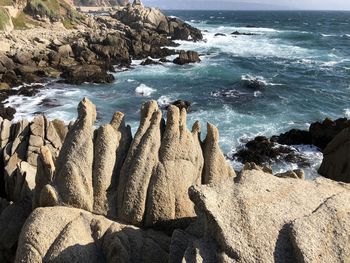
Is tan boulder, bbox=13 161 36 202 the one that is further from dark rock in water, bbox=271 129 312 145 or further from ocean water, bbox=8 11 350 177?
dark rock in water, bbox=271 129 312 145

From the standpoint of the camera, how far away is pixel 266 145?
29141 millimetres

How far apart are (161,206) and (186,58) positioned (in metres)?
57.0

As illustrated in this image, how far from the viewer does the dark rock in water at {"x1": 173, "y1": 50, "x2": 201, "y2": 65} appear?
6431cm

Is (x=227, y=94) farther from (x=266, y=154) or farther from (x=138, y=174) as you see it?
(x=138, y=174)

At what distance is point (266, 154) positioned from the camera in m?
28.5

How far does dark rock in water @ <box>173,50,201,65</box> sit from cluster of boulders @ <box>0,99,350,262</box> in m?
52.8

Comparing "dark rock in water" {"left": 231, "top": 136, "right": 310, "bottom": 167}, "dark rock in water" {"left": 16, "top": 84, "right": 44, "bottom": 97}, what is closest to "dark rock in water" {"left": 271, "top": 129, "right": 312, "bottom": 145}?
"dark rock in water" {"left": 231, "top": 136, "right": 310, "bottom": 167}

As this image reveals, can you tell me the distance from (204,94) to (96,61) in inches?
765

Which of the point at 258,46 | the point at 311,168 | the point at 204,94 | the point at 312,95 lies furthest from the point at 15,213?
the point at 258,46

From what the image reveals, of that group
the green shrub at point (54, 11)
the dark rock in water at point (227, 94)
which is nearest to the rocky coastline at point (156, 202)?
the dark rock in water at point (227, 94)

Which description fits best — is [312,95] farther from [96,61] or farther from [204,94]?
[96,61]

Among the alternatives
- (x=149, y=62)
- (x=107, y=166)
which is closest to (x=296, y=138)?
(x=107, y=166)

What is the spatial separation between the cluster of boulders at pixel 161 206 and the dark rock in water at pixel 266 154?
54.4ft

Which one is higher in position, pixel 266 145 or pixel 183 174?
pixel 183 174
